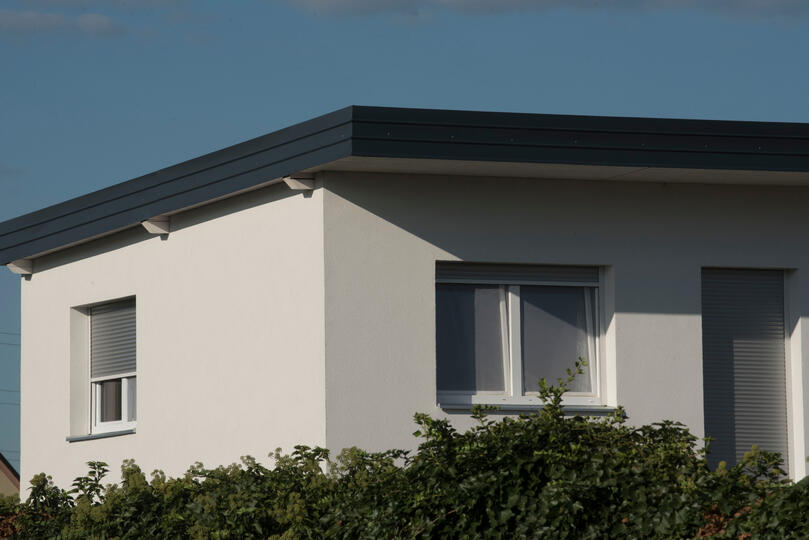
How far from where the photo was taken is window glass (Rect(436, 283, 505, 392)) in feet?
40.1

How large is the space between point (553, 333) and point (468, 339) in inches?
31.9

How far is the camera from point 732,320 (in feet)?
42.4

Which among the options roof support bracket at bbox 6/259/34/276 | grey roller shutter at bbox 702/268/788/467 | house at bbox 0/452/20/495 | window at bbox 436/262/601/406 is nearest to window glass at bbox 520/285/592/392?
window at bbox 436/262/601/406

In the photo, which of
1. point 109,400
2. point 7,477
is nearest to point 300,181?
point 109,400

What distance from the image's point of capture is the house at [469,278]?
38.1 feet

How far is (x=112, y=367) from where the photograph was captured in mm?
15336

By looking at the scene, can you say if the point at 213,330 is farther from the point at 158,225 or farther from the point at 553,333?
the point at 553,333

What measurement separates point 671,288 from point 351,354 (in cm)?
307

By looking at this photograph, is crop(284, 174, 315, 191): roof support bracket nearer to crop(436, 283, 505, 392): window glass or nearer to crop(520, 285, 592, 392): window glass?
crop(436, 283, 505, 392): window glass

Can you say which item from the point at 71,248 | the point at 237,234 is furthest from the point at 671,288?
the point at 71,248

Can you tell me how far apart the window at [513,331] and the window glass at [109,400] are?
4.68 m

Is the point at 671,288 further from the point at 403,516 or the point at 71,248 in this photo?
the point at 71,248

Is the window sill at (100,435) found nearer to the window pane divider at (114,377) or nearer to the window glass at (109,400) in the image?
the window glass at (109,400)

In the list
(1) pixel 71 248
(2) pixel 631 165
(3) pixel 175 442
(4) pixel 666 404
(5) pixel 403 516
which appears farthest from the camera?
(1) pixel 71 248
